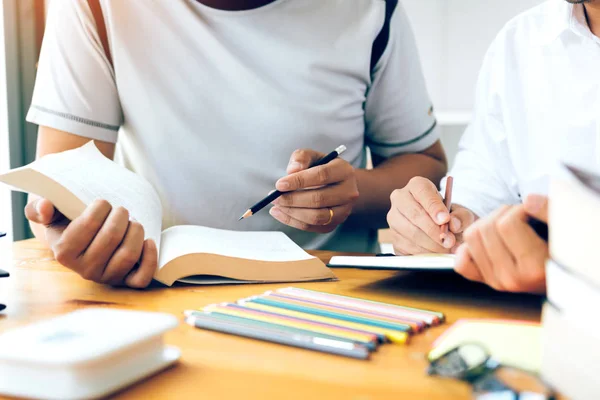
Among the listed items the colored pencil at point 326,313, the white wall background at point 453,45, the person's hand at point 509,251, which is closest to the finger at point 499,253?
the person's hand at point 509,251

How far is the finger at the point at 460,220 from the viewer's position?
845 mm

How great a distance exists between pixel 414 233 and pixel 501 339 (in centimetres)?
38

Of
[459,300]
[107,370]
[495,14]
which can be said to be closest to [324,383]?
[107,370]

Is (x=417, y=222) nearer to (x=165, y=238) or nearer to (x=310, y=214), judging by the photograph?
(x=310, y=214)

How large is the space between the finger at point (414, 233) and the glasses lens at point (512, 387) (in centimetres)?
43

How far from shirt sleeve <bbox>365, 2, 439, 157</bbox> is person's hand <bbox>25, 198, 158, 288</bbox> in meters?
0.66

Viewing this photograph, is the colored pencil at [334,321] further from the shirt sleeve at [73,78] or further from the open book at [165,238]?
the shirt sleeve at [73,78]

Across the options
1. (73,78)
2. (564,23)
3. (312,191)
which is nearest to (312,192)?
(312,191)

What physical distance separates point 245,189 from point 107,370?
718 mm

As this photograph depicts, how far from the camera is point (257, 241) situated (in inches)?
34.4

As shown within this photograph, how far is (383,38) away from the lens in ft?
3.86

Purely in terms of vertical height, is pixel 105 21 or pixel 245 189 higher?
pixel 105 21

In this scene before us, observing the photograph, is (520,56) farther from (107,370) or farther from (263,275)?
(107,370)

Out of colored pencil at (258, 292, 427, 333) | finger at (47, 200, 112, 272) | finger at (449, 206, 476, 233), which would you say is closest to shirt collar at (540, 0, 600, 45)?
finger at (449, 206, 476, 233)
